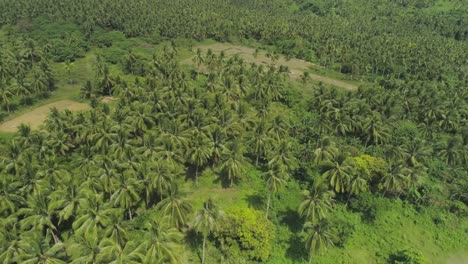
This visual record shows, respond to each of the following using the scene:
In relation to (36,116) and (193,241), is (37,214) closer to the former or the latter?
(193,241)

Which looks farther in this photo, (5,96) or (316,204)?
(5,96)

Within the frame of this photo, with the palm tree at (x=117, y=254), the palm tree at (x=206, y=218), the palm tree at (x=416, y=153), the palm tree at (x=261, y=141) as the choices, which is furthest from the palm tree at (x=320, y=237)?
the palm tree at (x=416, y=153)

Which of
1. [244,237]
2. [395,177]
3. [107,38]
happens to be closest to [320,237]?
[244,237]

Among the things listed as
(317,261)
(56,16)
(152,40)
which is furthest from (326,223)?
(56,16)

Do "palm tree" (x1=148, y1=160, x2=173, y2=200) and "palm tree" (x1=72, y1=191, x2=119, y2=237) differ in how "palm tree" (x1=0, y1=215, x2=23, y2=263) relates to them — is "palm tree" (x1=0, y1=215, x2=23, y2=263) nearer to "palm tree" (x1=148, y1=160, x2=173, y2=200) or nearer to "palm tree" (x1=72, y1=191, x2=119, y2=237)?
"palm tree" (x1=72, y1=191, x2=119, y2=237)

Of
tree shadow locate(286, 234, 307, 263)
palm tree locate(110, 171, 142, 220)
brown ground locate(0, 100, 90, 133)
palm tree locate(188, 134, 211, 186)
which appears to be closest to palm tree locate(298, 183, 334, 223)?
tree shadow locate(286, 234, 307, 263)

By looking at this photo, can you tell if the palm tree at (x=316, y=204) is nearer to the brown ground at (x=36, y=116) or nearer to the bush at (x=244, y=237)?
the bush at (x=244, y=237)
